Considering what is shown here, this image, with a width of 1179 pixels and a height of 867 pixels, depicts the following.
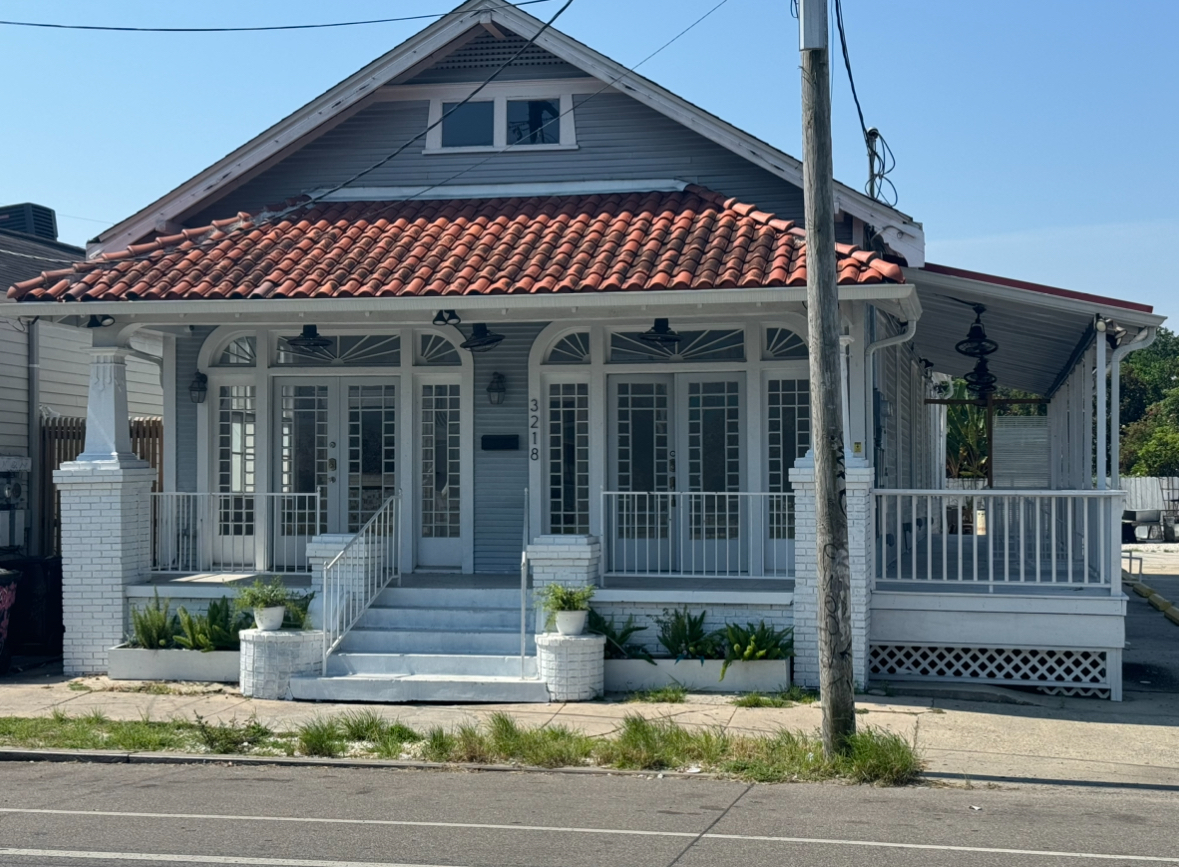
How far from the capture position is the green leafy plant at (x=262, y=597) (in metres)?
12.4

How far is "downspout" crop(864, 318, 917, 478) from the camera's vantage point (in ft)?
42.2

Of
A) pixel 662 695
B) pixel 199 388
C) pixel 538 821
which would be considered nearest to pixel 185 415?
pixel 199 388

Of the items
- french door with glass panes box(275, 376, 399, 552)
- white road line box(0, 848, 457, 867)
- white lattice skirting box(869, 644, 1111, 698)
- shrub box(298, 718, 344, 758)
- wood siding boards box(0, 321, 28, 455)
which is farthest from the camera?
wood siding boards box(0, 321, 28, 455)

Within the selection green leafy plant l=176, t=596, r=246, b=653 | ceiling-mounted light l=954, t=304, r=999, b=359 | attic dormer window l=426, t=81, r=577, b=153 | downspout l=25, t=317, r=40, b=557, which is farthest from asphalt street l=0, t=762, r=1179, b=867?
downspout l=25, t=317, r=40, b=557

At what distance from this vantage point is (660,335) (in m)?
13.8

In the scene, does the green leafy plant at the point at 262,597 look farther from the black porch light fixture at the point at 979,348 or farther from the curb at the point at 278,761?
the black porch light fixture at the point at 979,348

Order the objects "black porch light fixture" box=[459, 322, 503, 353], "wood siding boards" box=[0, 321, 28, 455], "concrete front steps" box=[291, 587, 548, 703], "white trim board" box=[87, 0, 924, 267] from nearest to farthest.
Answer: "concrete front steps" box=[291, 587, 548, 703], "white trim board" box=[87, 0, 924, 267], "black porch light fixture" box=[459, 322, 503, 353], "wood siding boards" box=[0, 321, 28, 455]

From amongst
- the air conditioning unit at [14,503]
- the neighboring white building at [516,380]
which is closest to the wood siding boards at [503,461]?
the neighboring white building at [516,380]

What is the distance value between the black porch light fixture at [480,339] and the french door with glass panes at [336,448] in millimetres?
1042

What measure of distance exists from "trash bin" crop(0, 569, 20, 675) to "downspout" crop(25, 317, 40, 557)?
3.37 metres

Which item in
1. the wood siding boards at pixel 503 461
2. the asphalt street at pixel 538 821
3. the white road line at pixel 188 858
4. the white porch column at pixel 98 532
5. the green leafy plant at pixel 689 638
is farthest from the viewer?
the wood siding boards at pixel 503 461

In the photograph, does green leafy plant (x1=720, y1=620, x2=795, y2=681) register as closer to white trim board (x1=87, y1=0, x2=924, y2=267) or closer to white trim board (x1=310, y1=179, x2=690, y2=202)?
white trim board (x1=87, y1=0, x2=924, y2=267)

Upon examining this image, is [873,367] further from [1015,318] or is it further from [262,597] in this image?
[262,597]

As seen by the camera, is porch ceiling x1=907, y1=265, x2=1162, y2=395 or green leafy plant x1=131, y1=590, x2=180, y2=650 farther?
green leafy plant x1=131, y1=590, x2=180, y2=650
